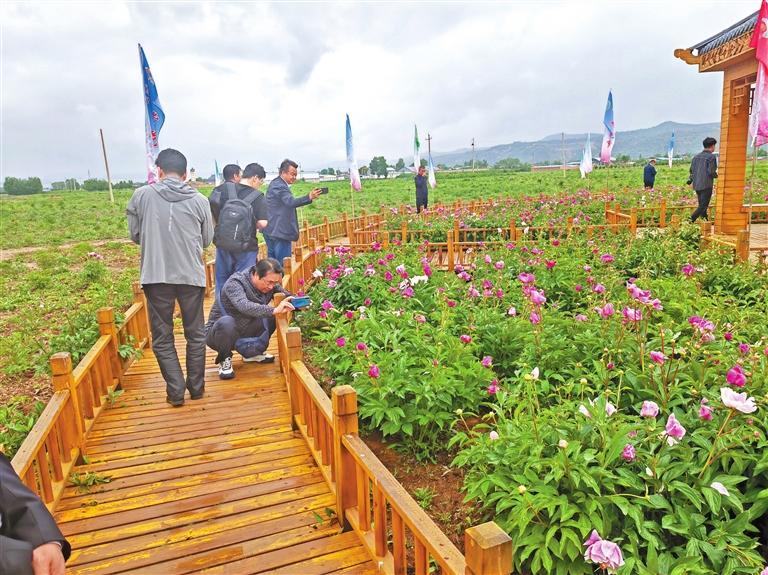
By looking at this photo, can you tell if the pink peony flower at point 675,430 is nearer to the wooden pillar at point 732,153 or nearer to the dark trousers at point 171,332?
the dark trousers at point 171,332

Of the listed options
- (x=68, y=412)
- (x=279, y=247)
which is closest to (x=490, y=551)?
(x=68, y=412)

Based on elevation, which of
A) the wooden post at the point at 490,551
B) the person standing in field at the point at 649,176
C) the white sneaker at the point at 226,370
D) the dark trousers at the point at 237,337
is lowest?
the white sneaker at the point at 226,370

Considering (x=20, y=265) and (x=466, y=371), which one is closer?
(x=466, y=371)

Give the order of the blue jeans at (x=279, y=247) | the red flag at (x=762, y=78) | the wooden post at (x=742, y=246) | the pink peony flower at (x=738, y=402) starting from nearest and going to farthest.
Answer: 1. the pink peony flower at (x=738, y=402)
2. the red flag at (x=762, y=78)
3. the wooden post at (x=742, y=246)
4. the blue jeans at (x=279, y=247)

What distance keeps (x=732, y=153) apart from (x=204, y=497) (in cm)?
1062

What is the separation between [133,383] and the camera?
4.86m

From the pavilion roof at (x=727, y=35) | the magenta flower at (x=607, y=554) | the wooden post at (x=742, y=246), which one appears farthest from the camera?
the pavilion roof at (x=727, y=35)

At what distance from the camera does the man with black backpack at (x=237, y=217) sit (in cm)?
541

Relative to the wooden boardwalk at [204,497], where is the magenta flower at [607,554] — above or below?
above

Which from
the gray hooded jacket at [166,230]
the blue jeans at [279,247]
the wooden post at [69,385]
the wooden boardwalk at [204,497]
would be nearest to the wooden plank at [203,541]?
the wooden boardwalk at [204,497]

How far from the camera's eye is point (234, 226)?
17.8ft

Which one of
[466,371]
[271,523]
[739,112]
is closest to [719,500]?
[466,371]

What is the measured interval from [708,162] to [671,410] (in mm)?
8446

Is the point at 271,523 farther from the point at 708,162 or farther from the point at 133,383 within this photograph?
the point at 708,162
